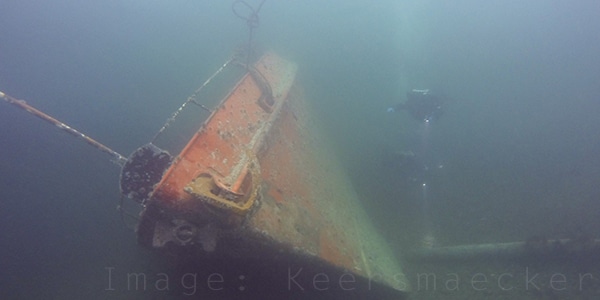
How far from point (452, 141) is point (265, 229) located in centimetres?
1220

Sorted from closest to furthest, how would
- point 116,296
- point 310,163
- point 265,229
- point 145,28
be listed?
point 265,229
point 310,163
point 116,296
point 145,28

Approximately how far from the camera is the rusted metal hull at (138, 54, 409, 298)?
2613mm

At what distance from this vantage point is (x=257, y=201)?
2.76 meters

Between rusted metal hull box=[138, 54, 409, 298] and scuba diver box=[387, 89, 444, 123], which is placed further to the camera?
scuba diver box=[387, 89, 444, 123]

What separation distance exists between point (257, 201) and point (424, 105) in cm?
878

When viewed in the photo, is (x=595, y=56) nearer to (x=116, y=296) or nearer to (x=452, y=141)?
(x=452, y=141)

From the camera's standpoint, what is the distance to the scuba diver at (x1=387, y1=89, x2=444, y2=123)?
10172mm

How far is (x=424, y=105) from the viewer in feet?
33.8

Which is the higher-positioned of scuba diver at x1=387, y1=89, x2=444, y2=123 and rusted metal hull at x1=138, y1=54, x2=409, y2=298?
scuba diver at x1=387, y1=89, x2=444, y2=123

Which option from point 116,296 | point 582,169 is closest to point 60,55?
point 116,296

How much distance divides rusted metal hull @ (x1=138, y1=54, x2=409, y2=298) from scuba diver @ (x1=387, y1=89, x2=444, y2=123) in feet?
20.1

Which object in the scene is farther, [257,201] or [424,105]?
[424,105]

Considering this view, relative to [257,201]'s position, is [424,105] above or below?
above

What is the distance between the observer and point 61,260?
7352 millimetres
